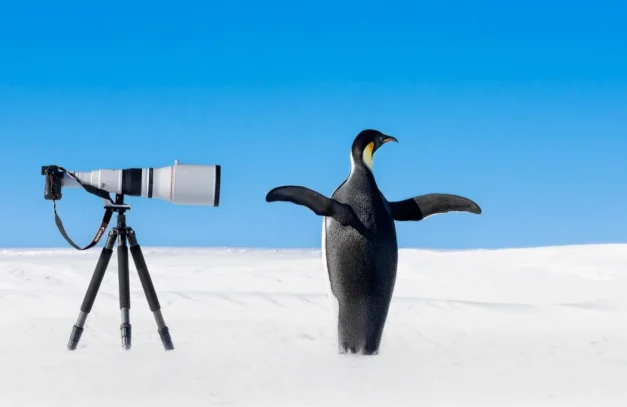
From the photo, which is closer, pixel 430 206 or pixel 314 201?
pixel 314 201

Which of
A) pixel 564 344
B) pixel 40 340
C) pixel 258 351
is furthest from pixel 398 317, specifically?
pixel 40 340

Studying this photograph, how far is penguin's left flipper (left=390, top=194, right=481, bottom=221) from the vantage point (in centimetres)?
471

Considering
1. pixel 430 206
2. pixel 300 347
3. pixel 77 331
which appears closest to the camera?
pixel 77 331

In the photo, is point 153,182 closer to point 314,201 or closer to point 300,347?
point 314,201

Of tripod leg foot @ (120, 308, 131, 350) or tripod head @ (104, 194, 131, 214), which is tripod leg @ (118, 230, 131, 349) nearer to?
tripod leg foot @ (120, 308, 131, 350)

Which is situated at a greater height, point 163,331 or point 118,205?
point 118,205

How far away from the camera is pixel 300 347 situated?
4.90 meters

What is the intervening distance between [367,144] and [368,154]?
57mm

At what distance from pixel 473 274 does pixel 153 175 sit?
286 inches

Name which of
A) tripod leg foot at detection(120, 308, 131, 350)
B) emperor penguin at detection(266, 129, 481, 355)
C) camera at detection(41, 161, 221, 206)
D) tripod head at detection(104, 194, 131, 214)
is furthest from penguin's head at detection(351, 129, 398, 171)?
tripod leg foot at detection(120, 308, 131, 350)

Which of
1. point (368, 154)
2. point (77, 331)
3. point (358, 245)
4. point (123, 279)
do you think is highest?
point (368, 154)

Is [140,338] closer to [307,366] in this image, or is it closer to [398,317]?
[307,366]

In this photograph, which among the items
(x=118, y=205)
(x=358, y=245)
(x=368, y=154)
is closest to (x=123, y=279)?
(x=118, y=205)

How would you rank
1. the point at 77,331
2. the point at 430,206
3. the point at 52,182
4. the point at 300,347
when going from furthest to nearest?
the point at 300,347, the point at 430,206, the point at 77,331, the point at 52,182
